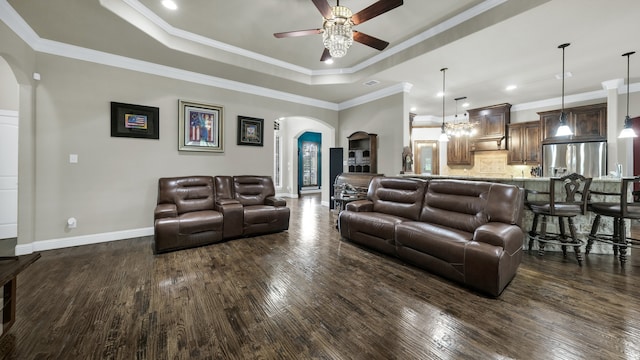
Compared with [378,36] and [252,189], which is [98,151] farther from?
[378,36]

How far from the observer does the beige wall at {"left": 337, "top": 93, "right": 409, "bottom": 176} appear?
17.2 ft

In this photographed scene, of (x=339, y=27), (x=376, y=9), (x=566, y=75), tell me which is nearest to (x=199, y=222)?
(x=339, y=27)

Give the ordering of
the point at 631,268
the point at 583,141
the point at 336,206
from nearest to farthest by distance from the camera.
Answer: the point at 631,268 → the point at 583,141 → the point at 336,206

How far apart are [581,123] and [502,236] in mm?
5484

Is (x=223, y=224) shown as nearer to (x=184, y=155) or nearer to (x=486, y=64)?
(x=184, y=155)

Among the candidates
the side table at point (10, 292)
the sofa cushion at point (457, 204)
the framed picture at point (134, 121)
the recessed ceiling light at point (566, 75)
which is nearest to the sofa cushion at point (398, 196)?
the sofa cushion at point (457, 204)

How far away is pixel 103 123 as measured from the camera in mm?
3779

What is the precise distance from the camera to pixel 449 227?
2971 millimetres

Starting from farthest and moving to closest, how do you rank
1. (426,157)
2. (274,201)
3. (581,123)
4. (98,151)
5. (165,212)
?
(426,157)
(581,123)
(274,201)
(98,151)
(165,212)

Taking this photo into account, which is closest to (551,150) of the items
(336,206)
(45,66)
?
(336,206)

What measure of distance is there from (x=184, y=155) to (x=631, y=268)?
6537mm

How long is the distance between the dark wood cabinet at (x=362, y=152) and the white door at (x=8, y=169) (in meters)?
6.11

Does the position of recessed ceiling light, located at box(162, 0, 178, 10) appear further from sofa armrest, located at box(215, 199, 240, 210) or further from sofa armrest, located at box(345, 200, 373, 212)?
sofa armrest, located at box(345, 200, 373, 212)

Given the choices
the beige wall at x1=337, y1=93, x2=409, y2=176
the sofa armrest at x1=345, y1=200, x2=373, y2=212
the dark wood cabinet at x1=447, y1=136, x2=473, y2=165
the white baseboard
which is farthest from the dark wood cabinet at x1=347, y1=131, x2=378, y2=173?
the white baseboard
